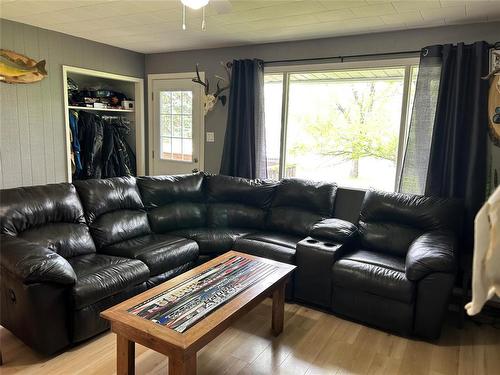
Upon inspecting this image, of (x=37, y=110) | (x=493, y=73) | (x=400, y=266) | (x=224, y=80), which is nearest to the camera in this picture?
(x=400, y=266)

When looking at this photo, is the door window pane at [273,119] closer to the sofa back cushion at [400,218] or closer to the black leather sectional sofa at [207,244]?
the black leather sectional sofa at [207,244]

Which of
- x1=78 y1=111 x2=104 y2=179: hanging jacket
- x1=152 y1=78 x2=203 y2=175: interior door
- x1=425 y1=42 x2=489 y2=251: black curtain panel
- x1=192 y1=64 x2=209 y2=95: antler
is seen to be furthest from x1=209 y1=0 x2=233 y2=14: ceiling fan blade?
x1=78 y1=111 x2=104 y2=179: hanging jacket

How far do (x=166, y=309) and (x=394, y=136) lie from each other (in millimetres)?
2887

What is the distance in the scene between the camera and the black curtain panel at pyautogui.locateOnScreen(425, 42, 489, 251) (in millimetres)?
2945

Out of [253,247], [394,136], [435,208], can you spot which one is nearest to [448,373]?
[435,208]

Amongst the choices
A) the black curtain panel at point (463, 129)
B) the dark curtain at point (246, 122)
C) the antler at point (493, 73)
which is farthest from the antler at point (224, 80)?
the antler at point (493, 73)

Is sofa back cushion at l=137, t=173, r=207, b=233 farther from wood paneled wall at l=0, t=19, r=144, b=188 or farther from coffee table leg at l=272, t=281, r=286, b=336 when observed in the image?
coffee table leg at l=272, t=281, r=286, b=336

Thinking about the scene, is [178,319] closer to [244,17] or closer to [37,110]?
[244,17]

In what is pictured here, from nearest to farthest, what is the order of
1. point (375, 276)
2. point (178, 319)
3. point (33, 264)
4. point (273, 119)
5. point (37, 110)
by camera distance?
point (178, 319) < point (33, 264) < point (375, 276) < point (37, 110) < point (273, 119)

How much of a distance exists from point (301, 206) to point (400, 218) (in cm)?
93

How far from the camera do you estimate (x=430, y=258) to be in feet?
7.97

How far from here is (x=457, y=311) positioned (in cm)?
297

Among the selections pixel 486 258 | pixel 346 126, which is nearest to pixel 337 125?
pixel 346 126

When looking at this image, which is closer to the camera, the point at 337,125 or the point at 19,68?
the point at 19,68
